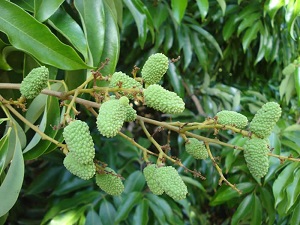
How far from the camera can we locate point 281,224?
1089 millimetres

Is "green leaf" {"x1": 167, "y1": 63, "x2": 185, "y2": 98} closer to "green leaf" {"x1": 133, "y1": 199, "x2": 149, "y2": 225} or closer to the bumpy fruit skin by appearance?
"green leaf" {"x1": 133, "y1": 199, "x2": 149, "y2": 225}

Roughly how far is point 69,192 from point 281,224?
57 cm

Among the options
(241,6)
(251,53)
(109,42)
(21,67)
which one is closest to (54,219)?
(21,67)

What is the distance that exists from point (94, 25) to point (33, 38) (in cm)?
10

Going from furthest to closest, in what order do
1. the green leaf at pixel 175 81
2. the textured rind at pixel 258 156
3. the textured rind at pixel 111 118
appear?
the green leaf at pixel 175 81 < the textured rind at pixel 258 156 < the textured rind at pixel 111 118

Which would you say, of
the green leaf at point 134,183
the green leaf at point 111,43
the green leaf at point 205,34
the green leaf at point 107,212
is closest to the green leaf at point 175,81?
the green leaf at point 205,34

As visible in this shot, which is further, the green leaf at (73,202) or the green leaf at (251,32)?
the green leaf at (251,32)

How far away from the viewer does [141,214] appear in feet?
3.03

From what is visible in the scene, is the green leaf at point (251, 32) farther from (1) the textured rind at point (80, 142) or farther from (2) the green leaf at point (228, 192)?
(1) the textured rind at point (80, 142)

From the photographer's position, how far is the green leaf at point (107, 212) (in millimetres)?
956

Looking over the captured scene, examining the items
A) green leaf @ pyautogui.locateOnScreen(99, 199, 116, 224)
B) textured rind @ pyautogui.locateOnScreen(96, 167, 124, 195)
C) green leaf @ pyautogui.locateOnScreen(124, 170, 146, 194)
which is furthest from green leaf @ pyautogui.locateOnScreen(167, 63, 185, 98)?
textured rind @ pyautogui.locateOnScreen(96, 167, 124, 195)

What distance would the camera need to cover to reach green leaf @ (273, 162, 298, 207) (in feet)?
2.79

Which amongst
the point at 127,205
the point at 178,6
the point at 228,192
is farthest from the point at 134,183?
the point at 178,6

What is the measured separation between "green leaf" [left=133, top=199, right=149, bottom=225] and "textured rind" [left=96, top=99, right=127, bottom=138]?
20.2 inches
